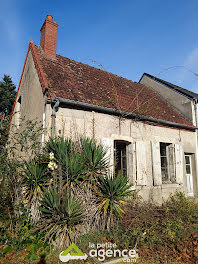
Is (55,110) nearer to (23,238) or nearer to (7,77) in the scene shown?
(23,238)

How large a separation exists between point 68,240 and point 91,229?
30.8 inches

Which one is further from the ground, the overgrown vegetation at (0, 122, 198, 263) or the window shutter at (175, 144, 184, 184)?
the window shutter at (175, 144, 184, 184)

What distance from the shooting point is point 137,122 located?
7312 millimetres

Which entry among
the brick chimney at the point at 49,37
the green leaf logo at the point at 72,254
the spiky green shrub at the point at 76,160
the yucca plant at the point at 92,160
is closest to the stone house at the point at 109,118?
the brick chimney at the point at 49,37

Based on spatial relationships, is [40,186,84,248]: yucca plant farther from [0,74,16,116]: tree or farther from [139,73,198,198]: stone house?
[0,74,16,116]: tree

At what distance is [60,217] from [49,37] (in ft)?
22.7

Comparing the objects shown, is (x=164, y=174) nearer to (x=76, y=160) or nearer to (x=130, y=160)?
(x=130, y=160)

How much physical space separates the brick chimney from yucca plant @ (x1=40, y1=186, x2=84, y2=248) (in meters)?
5.97

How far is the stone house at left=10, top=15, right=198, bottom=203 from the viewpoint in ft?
19.6

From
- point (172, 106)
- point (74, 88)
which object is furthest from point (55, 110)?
point (172, 106)

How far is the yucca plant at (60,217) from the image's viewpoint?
393 cm

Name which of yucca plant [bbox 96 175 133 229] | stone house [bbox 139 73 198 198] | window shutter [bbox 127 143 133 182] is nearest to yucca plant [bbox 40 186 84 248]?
yucca plant [bbox 96 175 133 229]

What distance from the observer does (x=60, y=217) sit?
13.0ft

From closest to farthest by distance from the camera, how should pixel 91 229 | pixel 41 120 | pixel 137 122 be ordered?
pixel 91 229 → pixel 41 120 → pixel 137 122
